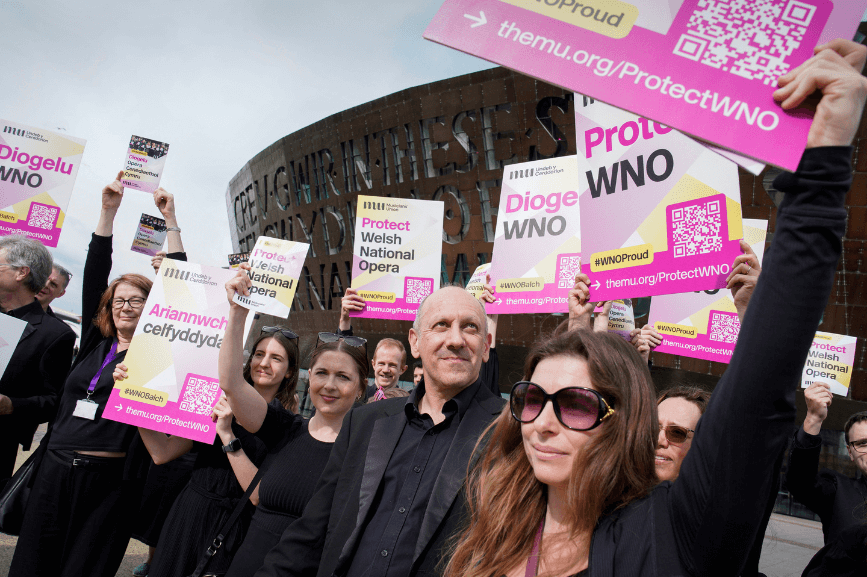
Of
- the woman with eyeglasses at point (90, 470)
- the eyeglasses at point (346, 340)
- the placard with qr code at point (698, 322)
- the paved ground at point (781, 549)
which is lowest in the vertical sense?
the paved ground at point (781, 549)

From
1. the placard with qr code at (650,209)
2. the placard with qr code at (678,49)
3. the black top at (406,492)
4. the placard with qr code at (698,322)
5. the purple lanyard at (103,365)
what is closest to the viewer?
the placard with qr code at (678,49)

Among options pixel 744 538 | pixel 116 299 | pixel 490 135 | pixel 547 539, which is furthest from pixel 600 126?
pixel 490 135

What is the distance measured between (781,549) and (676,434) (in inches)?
326

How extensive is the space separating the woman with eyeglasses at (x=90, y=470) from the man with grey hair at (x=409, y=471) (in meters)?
1.92

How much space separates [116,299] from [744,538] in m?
4.35

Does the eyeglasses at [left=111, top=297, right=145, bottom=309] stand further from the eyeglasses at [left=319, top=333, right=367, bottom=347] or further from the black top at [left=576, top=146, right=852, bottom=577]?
the black top at [left=576, top=146, right=852, bottom=577]

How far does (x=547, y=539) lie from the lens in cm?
168

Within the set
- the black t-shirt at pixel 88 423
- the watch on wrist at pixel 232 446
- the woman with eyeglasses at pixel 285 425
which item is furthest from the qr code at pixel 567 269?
the black t-shirt at pixel 88 423

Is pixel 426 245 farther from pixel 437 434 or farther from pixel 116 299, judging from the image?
pixel 437 434

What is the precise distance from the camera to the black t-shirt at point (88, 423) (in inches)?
156

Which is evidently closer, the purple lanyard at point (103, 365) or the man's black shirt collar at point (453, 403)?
the man's black shirt collar at point (453, 403)

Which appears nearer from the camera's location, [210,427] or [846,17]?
[846,17]

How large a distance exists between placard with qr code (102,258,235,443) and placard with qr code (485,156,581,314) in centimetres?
219

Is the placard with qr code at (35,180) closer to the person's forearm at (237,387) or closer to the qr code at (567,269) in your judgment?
→ the person's forearm at (237,387)
